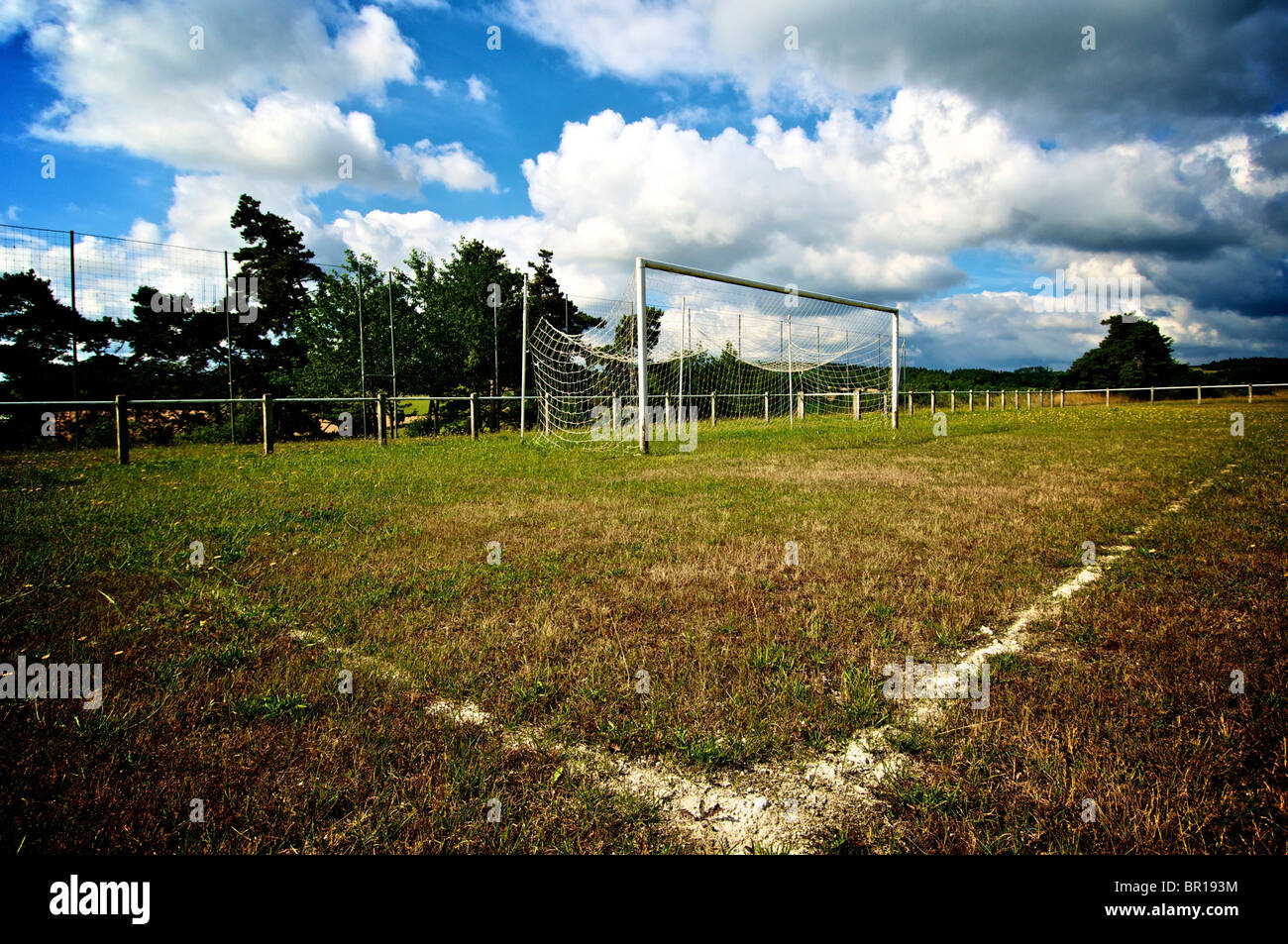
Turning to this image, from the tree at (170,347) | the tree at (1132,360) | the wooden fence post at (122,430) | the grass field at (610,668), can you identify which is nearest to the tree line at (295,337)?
the tree at (170,347)

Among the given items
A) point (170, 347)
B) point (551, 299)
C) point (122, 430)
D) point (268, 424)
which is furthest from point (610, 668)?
point (551, 299)

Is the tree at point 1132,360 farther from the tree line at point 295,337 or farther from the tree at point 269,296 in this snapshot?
the tree at point 269,296

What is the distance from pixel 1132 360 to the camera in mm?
51156

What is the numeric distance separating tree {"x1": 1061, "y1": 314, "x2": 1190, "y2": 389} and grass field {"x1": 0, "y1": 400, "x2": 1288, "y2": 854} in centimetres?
5916

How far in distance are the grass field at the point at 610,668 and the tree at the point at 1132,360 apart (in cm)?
5916

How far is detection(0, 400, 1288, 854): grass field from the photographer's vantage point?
68.1 inches

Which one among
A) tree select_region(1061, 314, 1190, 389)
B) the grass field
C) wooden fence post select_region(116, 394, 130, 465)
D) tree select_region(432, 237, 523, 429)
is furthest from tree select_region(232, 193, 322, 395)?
tree select_region(1061, 314, 1190, 389)

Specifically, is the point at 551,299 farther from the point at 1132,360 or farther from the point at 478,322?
the point at 1132,360

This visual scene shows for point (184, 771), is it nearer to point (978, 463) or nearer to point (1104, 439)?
point (978, 463)

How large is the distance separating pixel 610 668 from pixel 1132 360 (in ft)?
220

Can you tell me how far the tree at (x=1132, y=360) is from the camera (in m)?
50.1

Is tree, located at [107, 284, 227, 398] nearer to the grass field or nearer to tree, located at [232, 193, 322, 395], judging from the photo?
tree, located at [232, 193, 322, 395]
